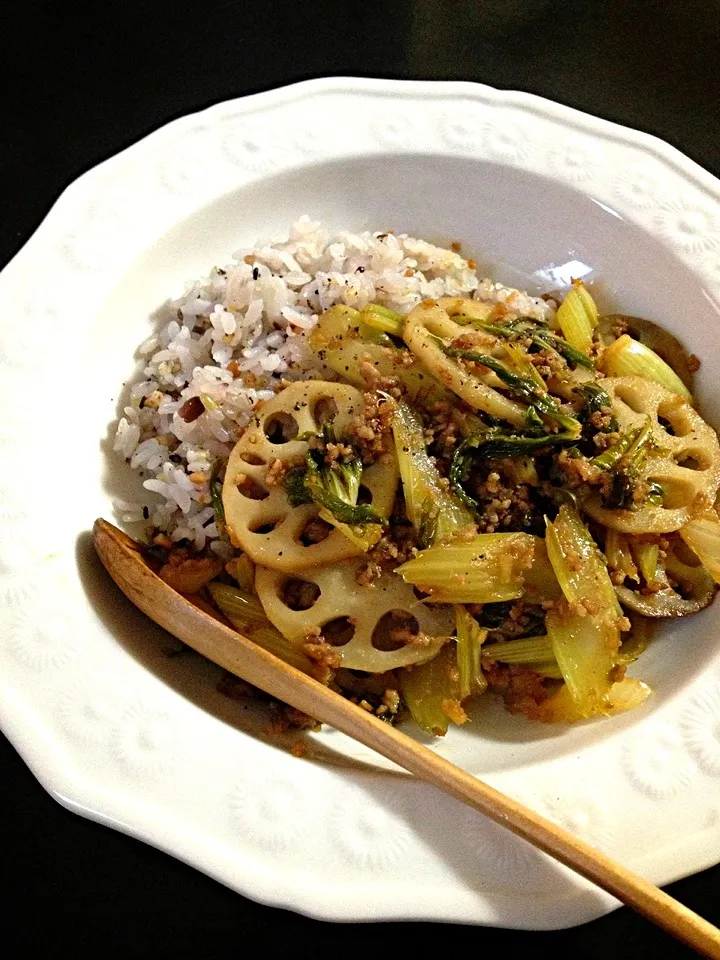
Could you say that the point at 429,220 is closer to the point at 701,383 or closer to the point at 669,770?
the point at 701,383

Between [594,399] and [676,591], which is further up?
[594,399]

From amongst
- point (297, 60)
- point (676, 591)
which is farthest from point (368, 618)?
point (297, 60)

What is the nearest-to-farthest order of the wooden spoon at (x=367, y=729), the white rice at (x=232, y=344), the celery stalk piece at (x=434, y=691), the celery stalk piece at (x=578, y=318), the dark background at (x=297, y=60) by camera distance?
the wooden spoon at (x=367, y=729) → the celery stalk piece at (x=434, y=691) → the white rice at (x=232, y=344) → the celery stalk piece at (x=578, y=318) → the dark background at (x=297, y=60)

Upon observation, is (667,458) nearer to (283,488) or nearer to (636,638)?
(636,638)

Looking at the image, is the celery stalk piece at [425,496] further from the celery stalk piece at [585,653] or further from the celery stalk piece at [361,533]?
the celery stalk piece at [585,653]

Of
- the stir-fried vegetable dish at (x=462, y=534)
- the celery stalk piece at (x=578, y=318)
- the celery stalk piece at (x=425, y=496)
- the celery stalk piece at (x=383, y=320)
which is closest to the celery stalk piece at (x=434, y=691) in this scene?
the stir-fried vegetable dish at (x=462, y=534)

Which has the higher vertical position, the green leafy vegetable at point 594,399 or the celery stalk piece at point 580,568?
the green leafy vegetable at point 594,399

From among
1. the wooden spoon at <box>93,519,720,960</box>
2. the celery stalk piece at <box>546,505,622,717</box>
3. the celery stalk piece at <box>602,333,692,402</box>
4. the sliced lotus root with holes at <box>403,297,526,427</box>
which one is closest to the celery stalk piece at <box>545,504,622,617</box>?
the celery stalk piece at <box>546,505,622,717</box>
